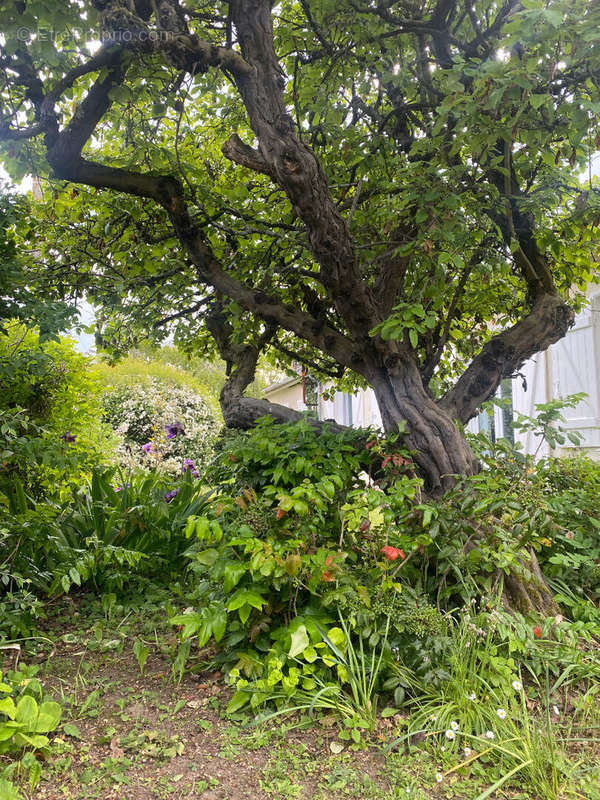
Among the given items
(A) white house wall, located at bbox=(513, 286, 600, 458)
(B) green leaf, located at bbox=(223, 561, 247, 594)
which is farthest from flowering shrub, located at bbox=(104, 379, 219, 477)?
(B) green leaf, located at bbox=(223, 561, 247, 594)

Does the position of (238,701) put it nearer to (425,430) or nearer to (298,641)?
(298,641)

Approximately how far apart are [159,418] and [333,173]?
804 centimetres

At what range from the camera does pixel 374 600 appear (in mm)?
2645

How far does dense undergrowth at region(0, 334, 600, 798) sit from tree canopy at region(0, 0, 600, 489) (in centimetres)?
49

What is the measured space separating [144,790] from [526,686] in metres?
1.61

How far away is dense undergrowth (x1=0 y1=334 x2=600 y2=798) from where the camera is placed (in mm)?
2242

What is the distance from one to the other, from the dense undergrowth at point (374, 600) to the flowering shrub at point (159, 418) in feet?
22.0

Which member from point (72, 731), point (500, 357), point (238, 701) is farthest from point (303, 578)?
point (500, 357)

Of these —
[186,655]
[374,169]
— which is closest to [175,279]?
[374,169]

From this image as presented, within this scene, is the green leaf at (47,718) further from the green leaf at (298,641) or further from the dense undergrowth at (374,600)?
the green leaf at (298,641)

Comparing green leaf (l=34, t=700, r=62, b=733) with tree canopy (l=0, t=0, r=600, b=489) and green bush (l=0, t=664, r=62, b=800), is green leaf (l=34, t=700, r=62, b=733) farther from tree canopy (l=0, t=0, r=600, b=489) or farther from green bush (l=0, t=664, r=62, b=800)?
tree canopy (l=0, t=0, r=600, b=489)

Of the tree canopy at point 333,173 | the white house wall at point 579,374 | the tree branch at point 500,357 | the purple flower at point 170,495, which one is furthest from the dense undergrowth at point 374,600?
the white house wall at point 579,374

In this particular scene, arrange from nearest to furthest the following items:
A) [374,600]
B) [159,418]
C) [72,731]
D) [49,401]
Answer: [72,731], [374,600], [49,401], [159,418]

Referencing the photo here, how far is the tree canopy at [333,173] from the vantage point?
2.87 meters
